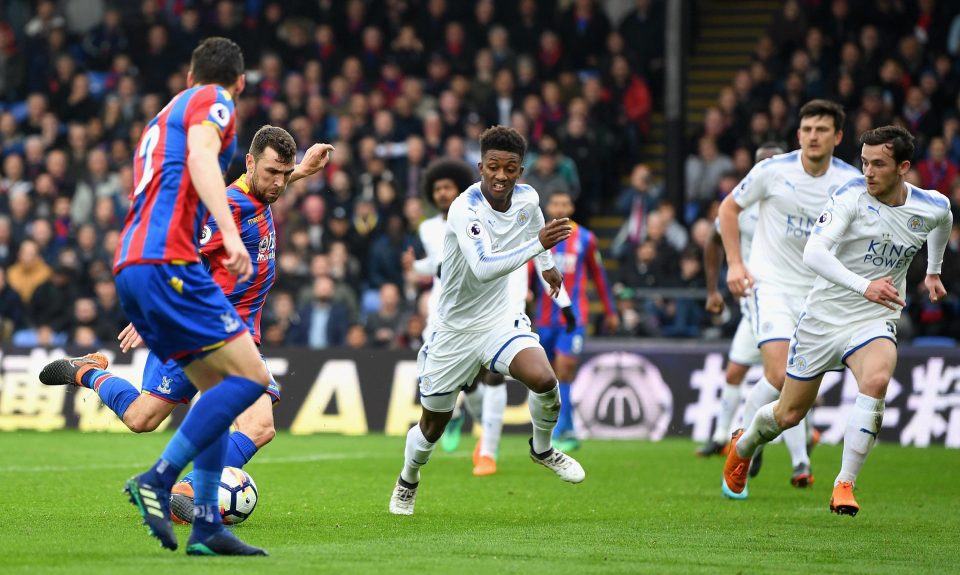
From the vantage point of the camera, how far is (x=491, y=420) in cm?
1246

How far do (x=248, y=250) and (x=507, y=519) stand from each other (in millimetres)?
2260

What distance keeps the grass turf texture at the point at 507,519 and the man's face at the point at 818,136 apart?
7.98 ft

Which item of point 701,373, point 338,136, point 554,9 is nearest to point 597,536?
point 701,373

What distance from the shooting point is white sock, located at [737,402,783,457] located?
960 cm

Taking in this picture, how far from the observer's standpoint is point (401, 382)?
55.8 ft

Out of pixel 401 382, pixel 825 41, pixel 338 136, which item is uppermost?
pixel 825 41

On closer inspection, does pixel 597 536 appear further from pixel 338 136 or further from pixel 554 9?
pixel 554 9

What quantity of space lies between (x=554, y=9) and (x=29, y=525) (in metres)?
16.4

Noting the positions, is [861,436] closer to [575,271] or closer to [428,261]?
[428,261]

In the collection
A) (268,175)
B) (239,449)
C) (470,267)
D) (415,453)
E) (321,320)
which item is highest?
(268,175)

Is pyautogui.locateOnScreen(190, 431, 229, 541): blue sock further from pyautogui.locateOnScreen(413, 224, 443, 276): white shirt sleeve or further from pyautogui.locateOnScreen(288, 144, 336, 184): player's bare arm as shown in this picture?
pyautogui.locateOnScreen(413, 224, 443, 276): white shirt sleeve

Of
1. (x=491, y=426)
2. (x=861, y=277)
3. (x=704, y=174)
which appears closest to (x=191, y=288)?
(x=861, y=277)

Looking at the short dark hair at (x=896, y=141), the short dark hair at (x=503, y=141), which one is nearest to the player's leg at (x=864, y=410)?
the short dark hair at (x=896, y=141)

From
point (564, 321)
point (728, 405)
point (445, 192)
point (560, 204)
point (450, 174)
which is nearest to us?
point (445, 192)
